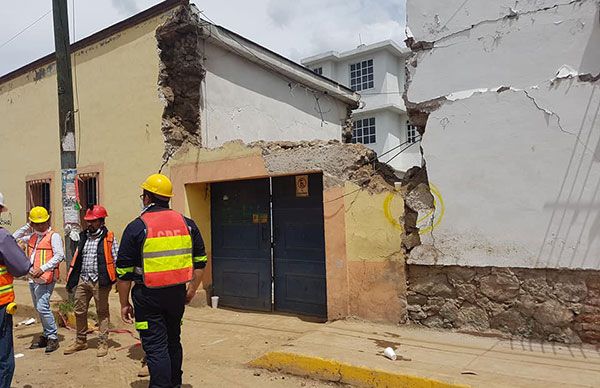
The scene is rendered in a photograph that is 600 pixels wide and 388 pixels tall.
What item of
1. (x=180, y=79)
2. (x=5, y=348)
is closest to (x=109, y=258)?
(x=5, y=348)

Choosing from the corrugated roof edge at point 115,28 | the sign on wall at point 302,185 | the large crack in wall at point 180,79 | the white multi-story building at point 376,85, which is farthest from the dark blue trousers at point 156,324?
the white multi-story building at point 376,85

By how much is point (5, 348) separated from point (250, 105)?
6513 millimetres

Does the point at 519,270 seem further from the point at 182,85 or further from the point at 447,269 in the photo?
the point at 182,85

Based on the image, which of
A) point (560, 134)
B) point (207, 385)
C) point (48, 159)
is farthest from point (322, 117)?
point (207, 385)

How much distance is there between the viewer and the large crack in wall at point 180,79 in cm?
795

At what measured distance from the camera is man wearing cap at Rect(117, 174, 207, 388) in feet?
12.2

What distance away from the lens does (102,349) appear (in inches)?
220

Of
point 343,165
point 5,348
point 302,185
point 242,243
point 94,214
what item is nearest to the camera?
point 5,348

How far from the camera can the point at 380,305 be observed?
5727 mm

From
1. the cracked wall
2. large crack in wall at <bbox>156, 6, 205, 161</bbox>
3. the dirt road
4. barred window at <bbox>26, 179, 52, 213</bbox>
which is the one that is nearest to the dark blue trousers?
the dirt road

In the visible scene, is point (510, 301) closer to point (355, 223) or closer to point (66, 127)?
point (355, 223)

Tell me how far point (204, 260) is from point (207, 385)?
131 centimetres

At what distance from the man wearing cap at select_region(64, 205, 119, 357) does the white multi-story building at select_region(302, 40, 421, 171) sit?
20.5 meters

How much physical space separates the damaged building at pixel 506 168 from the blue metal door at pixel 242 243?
8.62 feet
